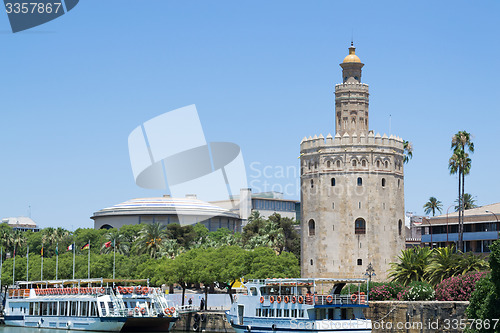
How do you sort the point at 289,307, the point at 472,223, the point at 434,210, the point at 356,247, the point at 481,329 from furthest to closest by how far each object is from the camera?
the point at 434,210 → the point at 472,223 → the point at 356,247 → the point at 289,307 → the point at 481,329

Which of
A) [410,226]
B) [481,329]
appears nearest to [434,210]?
[410,226]

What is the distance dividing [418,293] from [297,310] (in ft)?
30.0

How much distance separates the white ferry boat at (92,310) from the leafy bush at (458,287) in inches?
791

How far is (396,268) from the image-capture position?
64500 millimetres

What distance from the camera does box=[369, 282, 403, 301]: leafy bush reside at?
2272 inches

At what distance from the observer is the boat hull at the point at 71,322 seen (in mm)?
62188

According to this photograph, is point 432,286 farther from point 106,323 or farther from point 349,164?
point 106,323

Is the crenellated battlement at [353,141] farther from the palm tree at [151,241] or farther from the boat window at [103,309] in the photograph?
the palm tree at [151,241]

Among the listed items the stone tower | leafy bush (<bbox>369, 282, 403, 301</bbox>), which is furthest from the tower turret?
leafy bush (<bbox>369, 282, 403, 301</bbox>)

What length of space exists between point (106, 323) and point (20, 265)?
3482 centimetres

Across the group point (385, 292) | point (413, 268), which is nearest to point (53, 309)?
point (385, 292)

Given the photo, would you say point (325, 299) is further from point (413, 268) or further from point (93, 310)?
point (93, 310)

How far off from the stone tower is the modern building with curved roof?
7593cm

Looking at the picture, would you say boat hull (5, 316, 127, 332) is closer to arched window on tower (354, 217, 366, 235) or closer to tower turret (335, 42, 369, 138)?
arched window on tower (354, 217, 366, 235)
